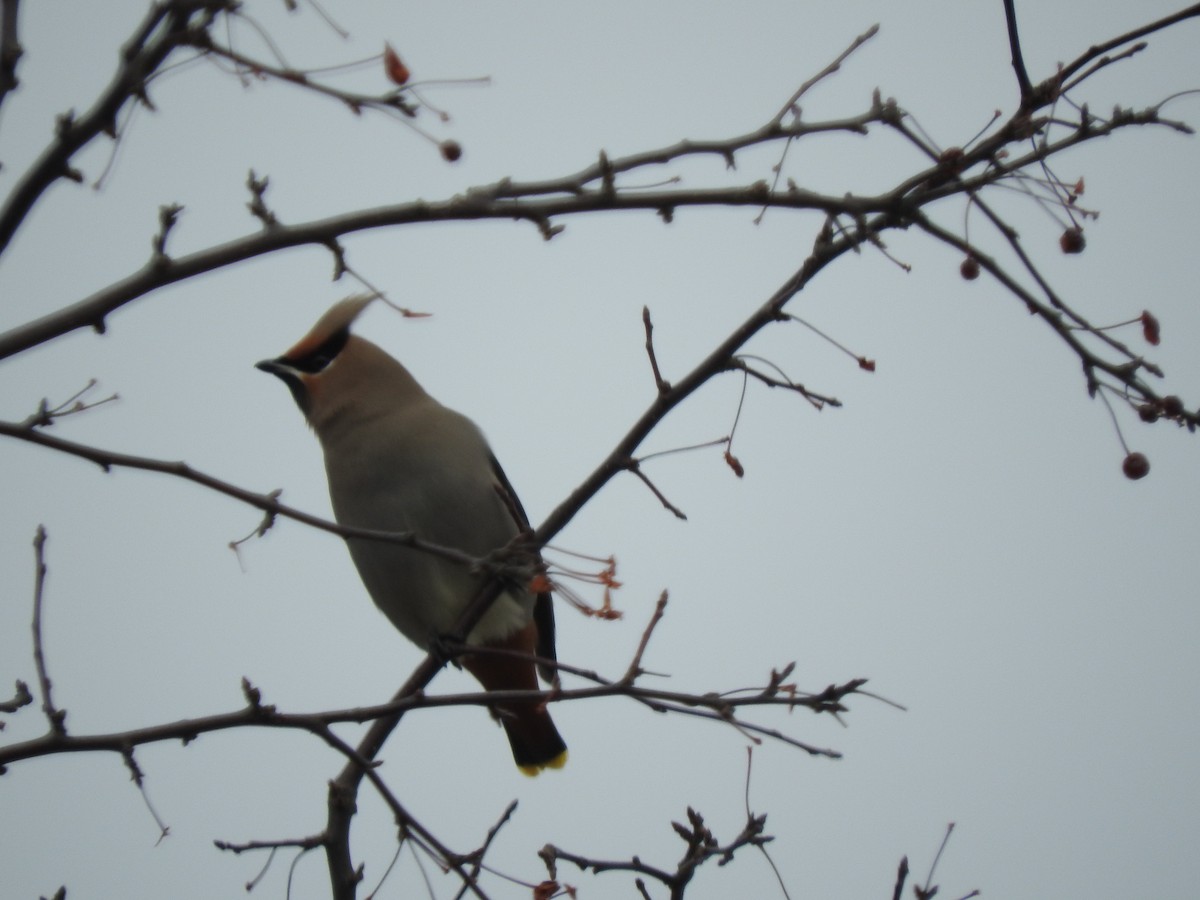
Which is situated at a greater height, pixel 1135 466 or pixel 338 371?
pixel 338 371

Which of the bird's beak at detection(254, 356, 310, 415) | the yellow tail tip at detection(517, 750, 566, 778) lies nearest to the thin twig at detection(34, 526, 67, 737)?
the bird's beak at detection(254, 356, 310, 415)

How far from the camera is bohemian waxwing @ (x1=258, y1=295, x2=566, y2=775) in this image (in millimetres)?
4051

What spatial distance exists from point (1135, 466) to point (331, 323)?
2.96m

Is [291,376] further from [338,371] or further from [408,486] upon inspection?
[408,486]

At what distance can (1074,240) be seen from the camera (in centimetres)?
236

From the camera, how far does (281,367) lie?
14.8 ft

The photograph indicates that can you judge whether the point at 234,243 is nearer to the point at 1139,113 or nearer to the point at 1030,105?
the point at 1030,105

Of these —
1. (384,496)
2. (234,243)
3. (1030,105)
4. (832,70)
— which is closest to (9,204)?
(234,243)

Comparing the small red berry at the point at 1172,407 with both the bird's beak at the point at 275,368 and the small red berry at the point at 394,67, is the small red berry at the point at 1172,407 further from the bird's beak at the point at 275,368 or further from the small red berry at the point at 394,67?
the bird's beak at the point at 275,368

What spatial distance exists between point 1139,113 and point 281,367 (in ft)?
10.3

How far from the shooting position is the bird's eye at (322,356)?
14.8 feet

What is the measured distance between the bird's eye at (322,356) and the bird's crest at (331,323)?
0.01 m

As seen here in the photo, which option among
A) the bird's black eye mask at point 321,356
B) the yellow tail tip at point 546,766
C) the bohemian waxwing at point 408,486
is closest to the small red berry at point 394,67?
the bohemian waxwing at point 408,486

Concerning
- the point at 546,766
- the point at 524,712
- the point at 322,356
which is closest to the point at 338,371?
the point at 322,356
